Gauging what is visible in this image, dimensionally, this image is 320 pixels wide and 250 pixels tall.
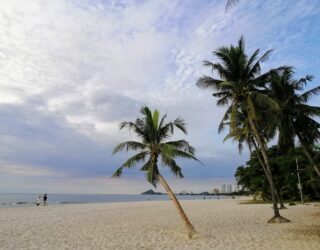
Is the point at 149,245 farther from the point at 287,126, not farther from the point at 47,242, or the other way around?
the point at 287,126

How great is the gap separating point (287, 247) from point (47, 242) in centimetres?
830

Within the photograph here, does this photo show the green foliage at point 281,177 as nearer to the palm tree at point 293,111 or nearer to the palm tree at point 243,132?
the palm tree at point 243,132

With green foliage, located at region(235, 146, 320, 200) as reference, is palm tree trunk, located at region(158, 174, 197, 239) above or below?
below

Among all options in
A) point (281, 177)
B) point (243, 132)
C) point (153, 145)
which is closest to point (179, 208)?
point (153, 145)

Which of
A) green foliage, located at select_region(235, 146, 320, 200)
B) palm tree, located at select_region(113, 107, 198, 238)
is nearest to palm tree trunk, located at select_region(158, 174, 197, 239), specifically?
palm tree, located at select_region(113, 107, 198, 238)

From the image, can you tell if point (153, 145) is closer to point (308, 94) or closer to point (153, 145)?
point (153, 145)

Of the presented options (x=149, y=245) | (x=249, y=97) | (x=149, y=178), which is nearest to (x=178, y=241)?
(x=149, y=245)

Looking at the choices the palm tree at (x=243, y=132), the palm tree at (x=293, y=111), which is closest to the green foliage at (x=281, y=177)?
the palm tree at (x=243, y=132)

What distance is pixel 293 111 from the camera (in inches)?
663

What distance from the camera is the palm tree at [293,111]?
16.7 metres

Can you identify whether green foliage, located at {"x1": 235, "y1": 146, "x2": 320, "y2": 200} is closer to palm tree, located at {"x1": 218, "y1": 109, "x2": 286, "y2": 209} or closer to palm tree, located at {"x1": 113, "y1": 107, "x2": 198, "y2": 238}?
palm tree, located at {"x1": 218, "y1": 109, "x2": 286, "y2": 209}

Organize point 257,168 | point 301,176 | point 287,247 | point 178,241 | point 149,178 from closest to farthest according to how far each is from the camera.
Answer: point 287,247 → point 178,241 → point 149,178 → point 301,176 → point 257,168

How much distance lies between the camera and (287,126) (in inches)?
665

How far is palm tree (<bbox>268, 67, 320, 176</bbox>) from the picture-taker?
1672 cm
